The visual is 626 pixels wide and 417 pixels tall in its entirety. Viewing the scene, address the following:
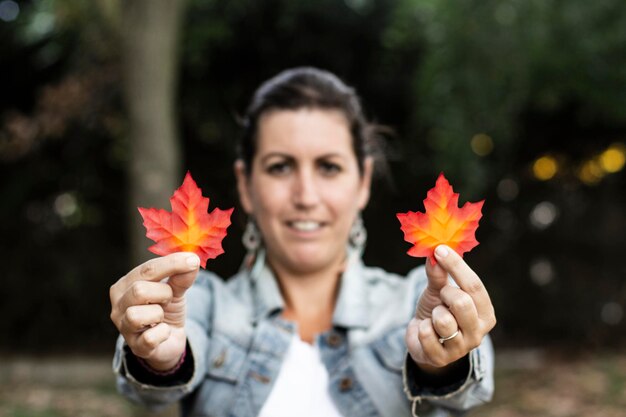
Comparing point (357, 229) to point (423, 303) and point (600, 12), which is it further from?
point (600, 12)

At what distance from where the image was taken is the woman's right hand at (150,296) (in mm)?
1369

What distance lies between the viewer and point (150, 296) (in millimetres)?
1374

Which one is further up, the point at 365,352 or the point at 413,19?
the point at 413,19

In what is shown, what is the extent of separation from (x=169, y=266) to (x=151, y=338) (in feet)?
0.56

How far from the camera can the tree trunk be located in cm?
405

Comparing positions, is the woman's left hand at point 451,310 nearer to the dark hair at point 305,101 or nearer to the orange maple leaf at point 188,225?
the orange maple leaf at point 188,225

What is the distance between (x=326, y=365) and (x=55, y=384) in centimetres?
550

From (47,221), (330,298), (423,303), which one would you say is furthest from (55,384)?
(423,303)

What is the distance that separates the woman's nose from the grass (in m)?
4.19

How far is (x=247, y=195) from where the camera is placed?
7.30 feet

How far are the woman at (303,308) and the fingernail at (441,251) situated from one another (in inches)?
16.5

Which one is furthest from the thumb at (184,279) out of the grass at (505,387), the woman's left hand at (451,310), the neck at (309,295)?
the grass at (505,387)

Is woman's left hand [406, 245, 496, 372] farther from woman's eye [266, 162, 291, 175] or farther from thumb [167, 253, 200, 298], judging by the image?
woman's eye [266, 162, 291, 175]

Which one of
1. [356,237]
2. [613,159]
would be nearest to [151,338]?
[356,237]
